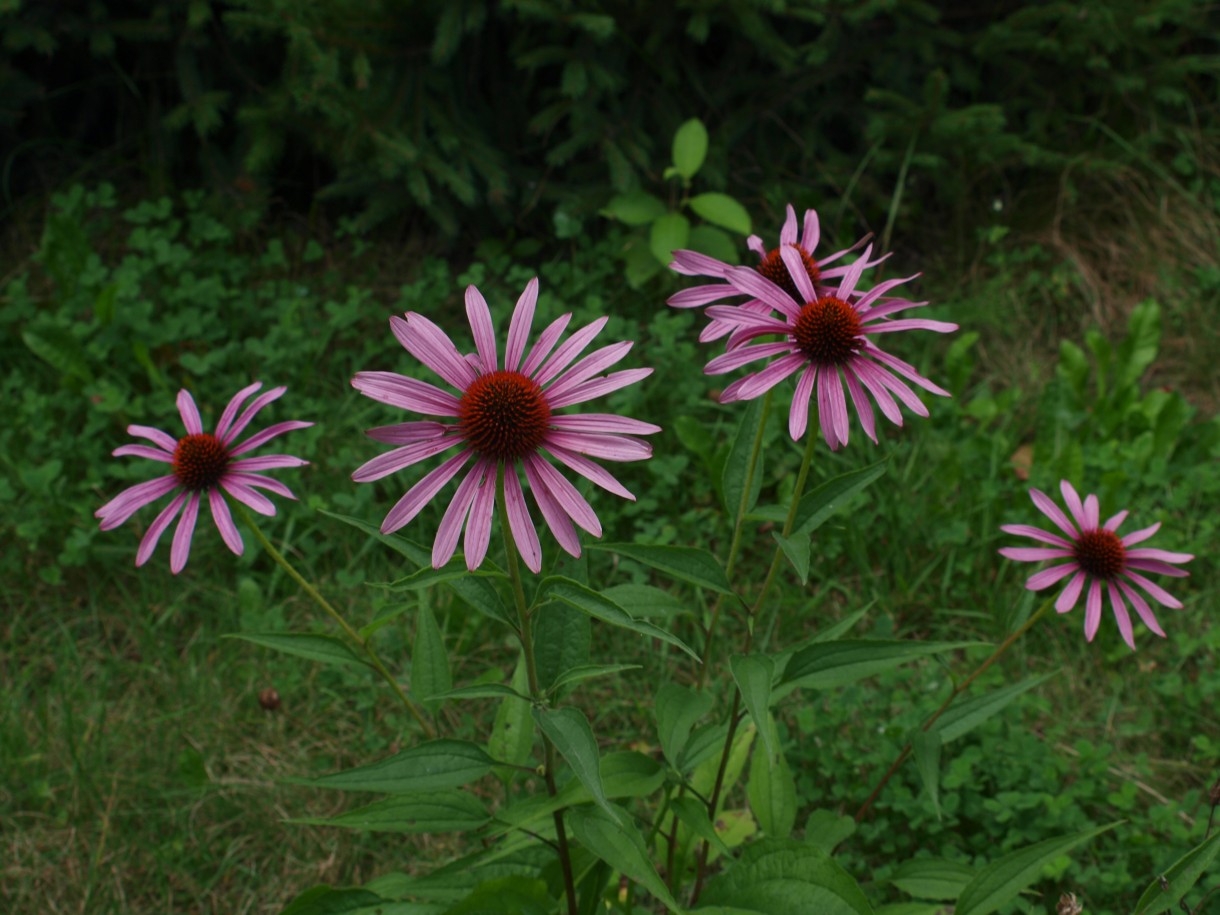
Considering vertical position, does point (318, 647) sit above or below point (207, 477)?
below

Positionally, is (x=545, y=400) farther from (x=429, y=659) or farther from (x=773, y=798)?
(x=773, y=798)

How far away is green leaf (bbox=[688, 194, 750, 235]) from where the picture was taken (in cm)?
272

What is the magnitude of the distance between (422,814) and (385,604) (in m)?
0.29

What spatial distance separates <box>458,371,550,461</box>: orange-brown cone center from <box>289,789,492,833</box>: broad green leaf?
55 cm

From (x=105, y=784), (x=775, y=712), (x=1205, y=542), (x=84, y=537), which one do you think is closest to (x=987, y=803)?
(x=775, y=712)

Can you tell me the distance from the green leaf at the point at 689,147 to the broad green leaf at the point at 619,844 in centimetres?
189

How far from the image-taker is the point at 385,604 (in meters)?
1.33

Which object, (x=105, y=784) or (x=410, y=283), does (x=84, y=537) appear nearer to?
(x=105, y=784)

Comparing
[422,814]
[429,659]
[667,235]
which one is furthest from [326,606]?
[667,235]

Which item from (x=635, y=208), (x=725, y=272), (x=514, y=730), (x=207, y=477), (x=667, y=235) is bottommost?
(x=514, y=730)

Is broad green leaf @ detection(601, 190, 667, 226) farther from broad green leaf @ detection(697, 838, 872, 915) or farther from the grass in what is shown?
broad green leaf @ detection(697, 838, 872, 915)

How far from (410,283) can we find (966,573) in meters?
1.79

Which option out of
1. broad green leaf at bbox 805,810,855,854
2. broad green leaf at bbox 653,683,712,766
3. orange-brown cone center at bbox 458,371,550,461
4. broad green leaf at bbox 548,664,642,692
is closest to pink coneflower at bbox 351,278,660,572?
orange-brown cone center at bbox 458,371,550,461

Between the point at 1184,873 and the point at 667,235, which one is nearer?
the point at 1184,873
